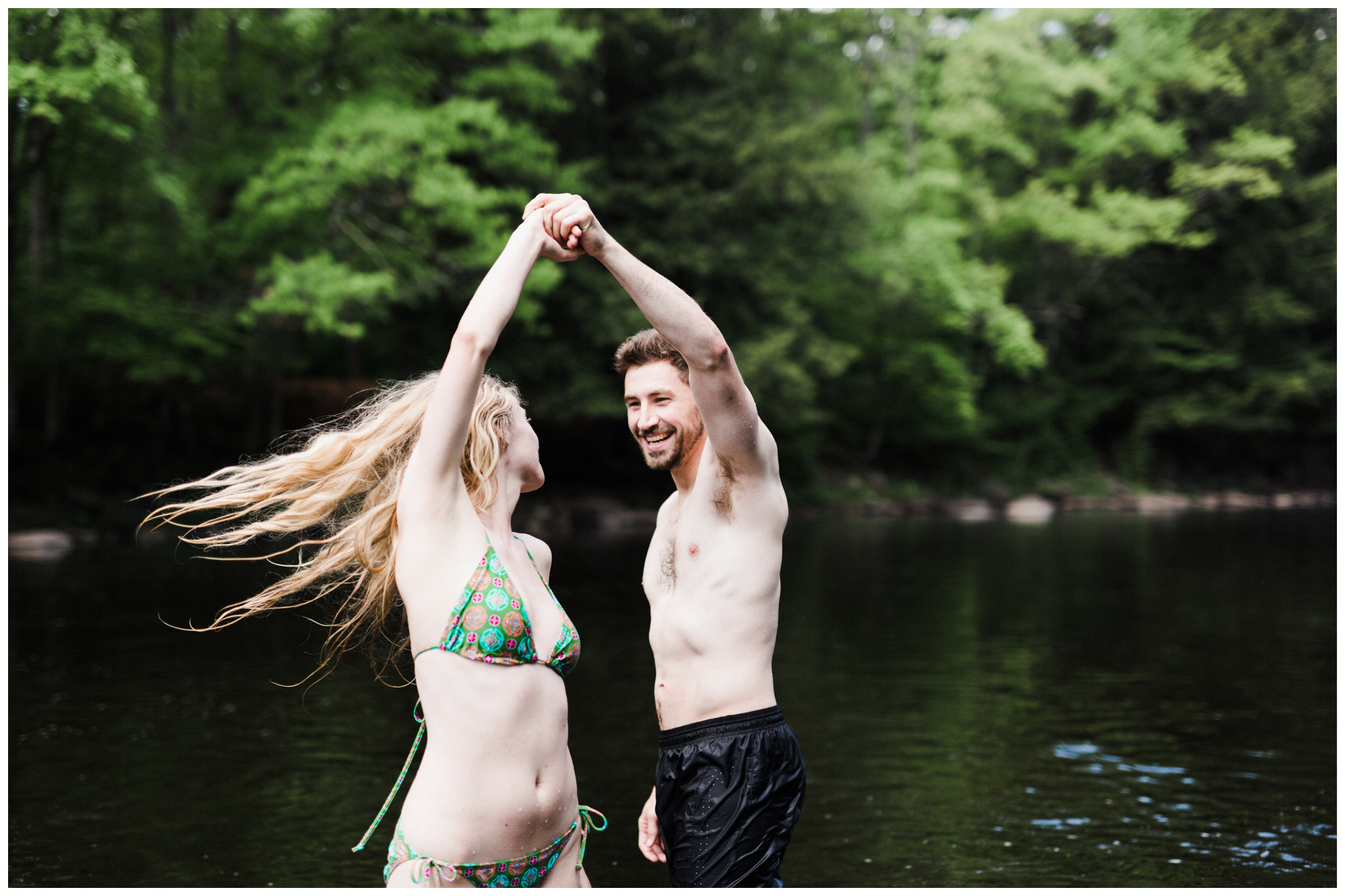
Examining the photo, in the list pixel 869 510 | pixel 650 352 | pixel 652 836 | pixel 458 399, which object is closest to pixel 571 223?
pixel 458 399

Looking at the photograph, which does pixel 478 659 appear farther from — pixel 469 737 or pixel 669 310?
pixel 669 310

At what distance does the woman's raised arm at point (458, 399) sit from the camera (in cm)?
250

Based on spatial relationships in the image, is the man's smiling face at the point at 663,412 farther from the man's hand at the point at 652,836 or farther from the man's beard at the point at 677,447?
the man's hand at the point at 652,836

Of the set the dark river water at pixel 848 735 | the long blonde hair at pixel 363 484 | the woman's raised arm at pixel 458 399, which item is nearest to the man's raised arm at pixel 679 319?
the woman's raised arm at pixel 458 399

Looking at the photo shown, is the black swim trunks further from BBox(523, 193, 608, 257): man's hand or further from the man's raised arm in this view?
BBox(523, 193, 608, 257): man's hand

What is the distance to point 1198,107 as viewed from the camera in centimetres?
3522

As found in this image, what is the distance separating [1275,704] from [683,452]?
7390 mm

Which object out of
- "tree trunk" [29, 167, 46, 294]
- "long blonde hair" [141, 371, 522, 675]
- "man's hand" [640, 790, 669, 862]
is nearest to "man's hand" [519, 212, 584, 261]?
"long blonde hair" [141, 371, 522, 675]

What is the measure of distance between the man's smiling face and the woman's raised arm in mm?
743

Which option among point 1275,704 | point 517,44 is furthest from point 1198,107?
point 1275,704

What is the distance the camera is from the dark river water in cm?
567

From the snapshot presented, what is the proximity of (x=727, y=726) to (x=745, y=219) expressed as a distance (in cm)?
2440

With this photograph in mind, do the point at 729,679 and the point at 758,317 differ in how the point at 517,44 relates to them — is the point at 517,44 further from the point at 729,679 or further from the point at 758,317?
the point at 729,679

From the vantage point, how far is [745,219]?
1059 inches
